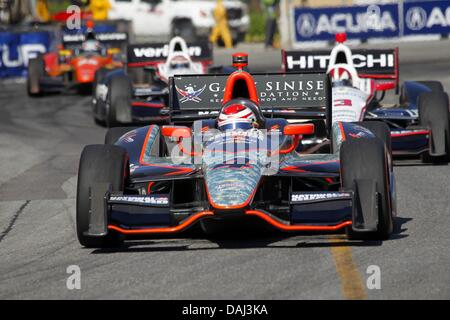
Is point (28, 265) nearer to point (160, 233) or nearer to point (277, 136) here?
point (160, 233)

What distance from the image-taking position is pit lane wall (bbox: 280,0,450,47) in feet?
127

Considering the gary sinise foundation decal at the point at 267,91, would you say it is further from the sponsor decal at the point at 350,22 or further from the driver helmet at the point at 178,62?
the sponsor decal at the point at 350,22

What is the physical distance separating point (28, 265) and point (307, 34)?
3094 centimetres

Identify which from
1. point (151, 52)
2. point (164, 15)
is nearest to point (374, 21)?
point (164, 15)

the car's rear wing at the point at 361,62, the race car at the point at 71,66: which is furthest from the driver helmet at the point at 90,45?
the car's rear wing at the point at 361,62

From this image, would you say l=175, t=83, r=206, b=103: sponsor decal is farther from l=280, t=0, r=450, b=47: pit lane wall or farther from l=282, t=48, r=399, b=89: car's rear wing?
l=280, t=0, r=450, b=47: pit lane wall

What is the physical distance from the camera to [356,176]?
9711 mm

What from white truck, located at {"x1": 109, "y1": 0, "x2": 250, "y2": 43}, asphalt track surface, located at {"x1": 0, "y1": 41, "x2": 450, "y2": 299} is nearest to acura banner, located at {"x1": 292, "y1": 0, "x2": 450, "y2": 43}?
white truck, located at {"x1": 109, "y1": 0, "x2": 250, "y2": 43}

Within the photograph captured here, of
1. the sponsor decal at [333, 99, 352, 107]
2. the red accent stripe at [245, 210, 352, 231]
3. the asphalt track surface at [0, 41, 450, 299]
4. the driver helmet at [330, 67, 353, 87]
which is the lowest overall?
the asphalt track surface at [0, 41, 450, 299]

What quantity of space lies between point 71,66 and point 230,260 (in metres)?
18.1

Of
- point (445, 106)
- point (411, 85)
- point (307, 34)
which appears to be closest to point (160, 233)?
point (445, 106)

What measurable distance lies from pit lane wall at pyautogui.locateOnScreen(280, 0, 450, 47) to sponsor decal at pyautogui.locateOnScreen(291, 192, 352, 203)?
2951 cm

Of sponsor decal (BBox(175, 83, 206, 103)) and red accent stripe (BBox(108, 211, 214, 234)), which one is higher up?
sponsor decal (BBox(175, 83, 206, 103))

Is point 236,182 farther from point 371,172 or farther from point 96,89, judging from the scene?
point 96,89
